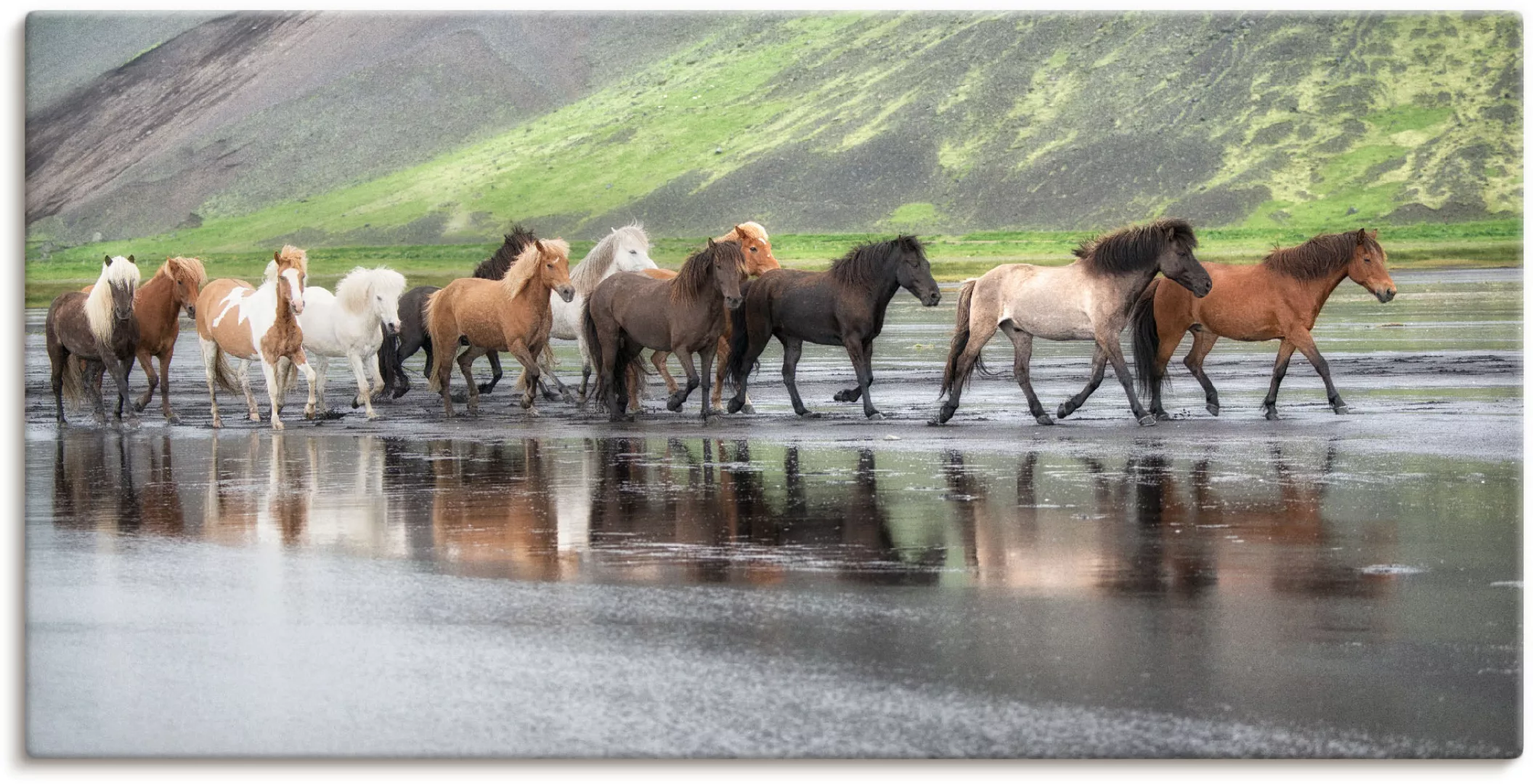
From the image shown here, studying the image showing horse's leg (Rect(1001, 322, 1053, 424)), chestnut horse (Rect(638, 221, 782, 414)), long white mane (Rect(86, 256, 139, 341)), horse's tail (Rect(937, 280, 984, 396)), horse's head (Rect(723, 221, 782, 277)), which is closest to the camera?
horse's leg (Rect(1001, 322, 1053, 424))

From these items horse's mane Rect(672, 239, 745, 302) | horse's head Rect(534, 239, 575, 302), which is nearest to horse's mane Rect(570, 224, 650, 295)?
horse's head Rect(534, 239, 575, 302)

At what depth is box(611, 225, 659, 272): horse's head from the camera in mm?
16641

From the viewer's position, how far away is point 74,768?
238 inches

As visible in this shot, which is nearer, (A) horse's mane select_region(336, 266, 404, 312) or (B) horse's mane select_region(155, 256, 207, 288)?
(B) horse's mane select_region(155, 256, 207, 288)

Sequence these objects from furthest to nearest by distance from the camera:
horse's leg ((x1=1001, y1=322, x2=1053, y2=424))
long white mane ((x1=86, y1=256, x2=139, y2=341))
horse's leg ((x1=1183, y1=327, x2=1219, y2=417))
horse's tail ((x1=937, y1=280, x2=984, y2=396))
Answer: horse's leg ((x1=1183, y1=327, x2=1219, y2=417)) < horse's tail ((x1=937, y1=280, x2=984, y2=396)) < long white mane ((x1=86, y1=256, x2=139, y2=341)) < horse's leg ((x1=1001, y1=322, x2=1053, y2=424))

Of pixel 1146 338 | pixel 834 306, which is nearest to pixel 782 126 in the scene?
pixel 834 306

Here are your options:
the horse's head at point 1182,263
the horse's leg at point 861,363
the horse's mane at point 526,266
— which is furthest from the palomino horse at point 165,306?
the horse's head at point 1182,263

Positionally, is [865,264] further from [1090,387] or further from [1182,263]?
[1182,263]

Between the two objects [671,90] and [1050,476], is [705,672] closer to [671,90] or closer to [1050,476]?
[1050,476]

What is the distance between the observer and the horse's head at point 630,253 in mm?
16641

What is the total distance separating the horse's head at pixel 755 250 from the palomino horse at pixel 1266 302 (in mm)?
3764

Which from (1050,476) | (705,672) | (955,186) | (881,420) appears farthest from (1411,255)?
(705,672)

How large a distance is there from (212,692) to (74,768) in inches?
21.7

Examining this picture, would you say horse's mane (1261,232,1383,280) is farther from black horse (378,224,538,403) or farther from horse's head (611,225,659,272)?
black horse (378,224,538,403)
